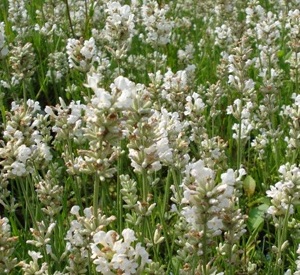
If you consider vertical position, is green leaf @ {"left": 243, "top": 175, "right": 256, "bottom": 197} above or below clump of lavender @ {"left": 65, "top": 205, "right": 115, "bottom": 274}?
below

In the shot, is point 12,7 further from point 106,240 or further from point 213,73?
point 106,240

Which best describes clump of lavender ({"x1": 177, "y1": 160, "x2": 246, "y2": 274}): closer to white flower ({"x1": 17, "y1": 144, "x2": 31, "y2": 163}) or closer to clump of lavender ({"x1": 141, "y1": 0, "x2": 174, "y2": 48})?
white flower ({"x1": 17, "y1": 144, "x2": 31, "y2": 163})

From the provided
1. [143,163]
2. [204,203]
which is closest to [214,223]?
[204,203]

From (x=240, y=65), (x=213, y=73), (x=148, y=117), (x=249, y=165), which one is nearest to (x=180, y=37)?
(x=213, y=73)

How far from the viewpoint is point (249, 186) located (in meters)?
3.21

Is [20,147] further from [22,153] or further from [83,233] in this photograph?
[83,233]

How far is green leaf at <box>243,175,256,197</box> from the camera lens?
3.20 m

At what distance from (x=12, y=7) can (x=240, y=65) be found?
2080 mm

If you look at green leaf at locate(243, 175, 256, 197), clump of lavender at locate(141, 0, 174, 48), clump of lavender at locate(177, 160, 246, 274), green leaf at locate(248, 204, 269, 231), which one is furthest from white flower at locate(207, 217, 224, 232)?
clump of lavender at locate(141, 0, 174, 48)

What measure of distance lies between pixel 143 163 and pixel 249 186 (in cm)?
160

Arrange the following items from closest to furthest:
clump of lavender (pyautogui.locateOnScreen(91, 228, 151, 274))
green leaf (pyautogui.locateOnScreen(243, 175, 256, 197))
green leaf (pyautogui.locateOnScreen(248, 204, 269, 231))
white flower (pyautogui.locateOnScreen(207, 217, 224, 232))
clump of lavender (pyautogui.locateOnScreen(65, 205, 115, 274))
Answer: clump of lavender (pyautogui.locateOnScreen(91, 228, 151, 274)), white flower (pyautogui.locateOnScreen(207, 217, 224, 232)), clump of lavender (pyautogui.locateOnScreen(65, 205, 115, 274)), green leaf (pyautogui.locateOnScreen(248, 204, 269, 231)), green leaf (pyautogui.locateOnScreen(243, 175, 256, 197))

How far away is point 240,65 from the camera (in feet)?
9.21

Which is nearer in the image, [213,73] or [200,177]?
[200,177]

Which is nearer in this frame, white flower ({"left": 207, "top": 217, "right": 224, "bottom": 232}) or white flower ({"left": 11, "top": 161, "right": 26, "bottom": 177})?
white flower ({"left": 207, "top": 217, "right": 224, "bottom": 232})
